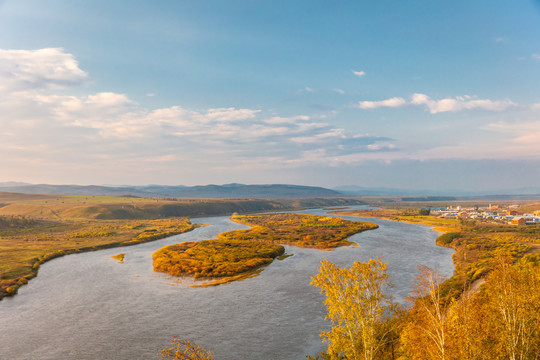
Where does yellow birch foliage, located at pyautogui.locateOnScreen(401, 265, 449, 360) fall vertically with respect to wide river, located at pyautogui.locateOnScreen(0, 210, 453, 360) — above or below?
above

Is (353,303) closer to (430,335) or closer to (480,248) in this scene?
(430,335)

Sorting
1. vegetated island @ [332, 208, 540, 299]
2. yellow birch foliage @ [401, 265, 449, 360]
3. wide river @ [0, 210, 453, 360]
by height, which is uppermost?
yellow birch foliage @ [401, 265, 449, 360]

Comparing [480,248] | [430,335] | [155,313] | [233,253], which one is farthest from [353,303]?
[480,248]

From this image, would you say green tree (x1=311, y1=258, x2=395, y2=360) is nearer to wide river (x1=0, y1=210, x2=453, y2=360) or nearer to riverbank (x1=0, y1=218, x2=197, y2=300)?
wide river (x1=0, y1=210, x2=453, y2=360)

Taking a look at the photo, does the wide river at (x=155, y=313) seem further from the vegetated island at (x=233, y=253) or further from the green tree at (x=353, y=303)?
the green tree at (x=353, y=303)

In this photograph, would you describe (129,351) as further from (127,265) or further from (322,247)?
(322,247)

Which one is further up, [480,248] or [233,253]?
[480,248]

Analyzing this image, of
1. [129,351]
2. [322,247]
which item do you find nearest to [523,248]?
[322,247]

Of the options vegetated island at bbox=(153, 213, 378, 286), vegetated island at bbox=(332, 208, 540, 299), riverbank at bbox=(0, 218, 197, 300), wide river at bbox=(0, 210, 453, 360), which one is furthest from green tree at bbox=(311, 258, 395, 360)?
riverbank at bbox=(0, 218, 197, 300)
